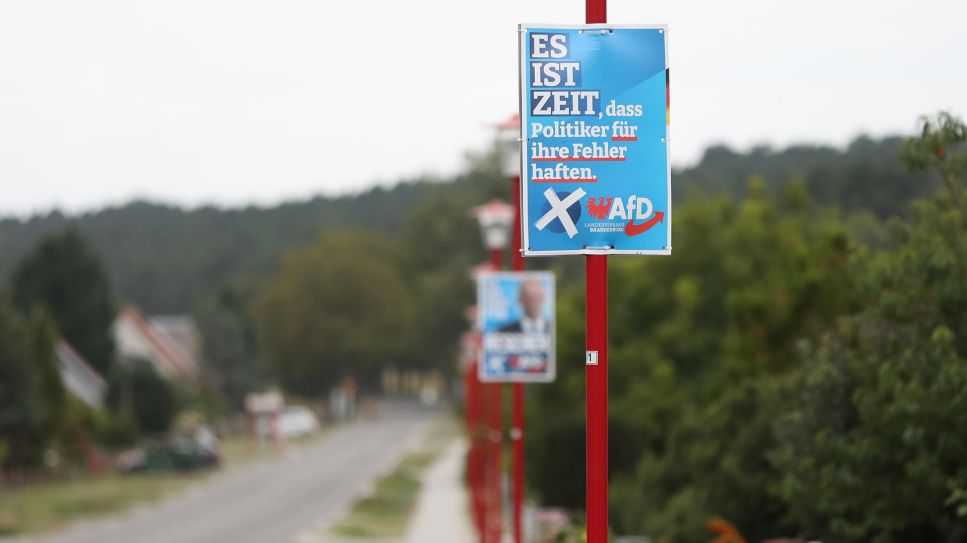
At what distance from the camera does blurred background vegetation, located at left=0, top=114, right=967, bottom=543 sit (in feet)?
48.3

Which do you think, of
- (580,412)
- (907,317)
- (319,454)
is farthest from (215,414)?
(907,317)

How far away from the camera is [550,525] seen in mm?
21250

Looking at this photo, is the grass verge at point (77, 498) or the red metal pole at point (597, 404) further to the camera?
the grass verge at point (77, 498)

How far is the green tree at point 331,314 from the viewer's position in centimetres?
10744

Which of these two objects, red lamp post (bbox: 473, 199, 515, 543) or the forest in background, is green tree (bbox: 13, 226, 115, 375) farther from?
red lamp post (bbox: 473, 199, 515, 543)

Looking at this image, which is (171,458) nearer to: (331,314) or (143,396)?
(143,396)

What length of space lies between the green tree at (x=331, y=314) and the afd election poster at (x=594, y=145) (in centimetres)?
9863

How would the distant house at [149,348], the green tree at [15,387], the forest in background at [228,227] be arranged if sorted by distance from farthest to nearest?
the forest in background at [228,227] < the distant house at [149,348] < the green tree at [15,387]

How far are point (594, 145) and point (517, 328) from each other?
10.7 m

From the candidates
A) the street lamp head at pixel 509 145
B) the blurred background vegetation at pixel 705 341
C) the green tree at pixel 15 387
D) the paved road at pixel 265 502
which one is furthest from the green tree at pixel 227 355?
the street lamp head at pixel 509 145

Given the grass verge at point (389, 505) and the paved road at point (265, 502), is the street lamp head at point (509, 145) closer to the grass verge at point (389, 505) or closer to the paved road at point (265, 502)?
the grass verge at point (389, 505)

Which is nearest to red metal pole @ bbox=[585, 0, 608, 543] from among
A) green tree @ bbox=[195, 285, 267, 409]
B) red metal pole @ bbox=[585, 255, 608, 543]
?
red metal pole @ bbox=[585, 255, 608, 543]

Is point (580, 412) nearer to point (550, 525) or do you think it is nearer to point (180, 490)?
point (550, 525)

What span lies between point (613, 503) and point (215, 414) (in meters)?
67.5
